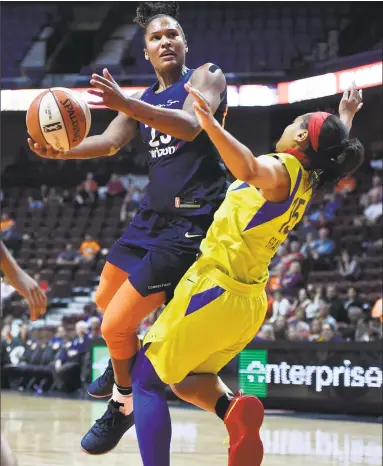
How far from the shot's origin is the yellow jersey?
409cm

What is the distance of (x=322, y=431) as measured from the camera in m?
8.86

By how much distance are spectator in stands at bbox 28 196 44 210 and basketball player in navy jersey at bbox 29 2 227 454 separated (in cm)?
1632

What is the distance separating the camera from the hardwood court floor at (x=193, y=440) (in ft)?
21.4

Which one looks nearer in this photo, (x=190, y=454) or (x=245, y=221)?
(x=245, y=221)

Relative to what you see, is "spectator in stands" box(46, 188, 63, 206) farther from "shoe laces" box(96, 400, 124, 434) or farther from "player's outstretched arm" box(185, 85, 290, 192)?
"player's outstretched arm" box(185, 85, 290, 192)

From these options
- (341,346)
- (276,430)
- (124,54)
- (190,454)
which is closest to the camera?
(190,454)

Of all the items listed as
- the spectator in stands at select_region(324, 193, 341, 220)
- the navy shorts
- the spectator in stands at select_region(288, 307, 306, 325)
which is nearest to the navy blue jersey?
the navy shorts

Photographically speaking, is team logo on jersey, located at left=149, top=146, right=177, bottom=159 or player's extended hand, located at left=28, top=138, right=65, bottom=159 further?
team logo on jersey, located at left=149, top=146, right=177, bottom=159

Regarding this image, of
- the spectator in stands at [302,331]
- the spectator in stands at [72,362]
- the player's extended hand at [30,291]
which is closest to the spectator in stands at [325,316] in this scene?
the spectator in stands at [302,331]

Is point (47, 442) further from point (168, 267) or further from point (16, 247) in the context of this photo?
point (16, 247)

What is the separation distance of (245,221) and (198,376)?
94cm

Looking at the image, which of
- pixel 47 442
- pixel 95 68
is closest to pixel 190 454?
pixel 47 442

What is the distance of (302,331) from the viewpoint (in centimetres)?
1150

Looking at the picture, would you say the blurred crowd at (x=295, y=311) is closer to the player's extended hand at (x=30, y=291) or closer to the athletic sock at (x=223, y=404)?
the athletic sock at (x=223, y=404)
